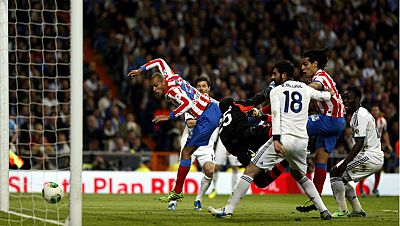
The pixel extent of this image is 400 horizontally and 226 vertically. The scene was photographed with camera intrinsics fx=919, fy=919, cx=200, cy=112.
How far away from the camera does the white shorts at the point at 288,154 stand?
10.4 meters

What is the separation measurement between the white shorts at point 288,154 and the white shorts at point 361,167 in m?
1.75

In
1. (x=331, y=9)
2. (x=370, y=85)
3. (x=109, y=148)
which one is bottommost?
(x=109, y=148)

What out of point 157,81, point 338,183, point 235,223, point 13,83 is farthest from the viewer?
point 13,83

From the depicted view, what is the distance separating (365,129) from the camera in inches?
486

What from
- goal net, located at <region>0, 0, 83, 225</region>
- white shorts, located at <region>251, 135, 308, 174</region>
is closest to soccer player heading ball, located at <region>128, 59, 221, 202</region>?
goal net, located at <region>0, 0, 83, 225</region>

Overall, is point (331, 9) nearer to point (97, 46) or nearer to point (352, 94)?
point (97, 46)

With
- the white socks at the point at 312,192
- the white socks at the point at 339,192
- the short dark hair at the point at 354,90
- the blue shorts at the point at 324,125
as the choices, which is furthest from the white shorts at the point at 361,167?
the white socks at the point at 312,192

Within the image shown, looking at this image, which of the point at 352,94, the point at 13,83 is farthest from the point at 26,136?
the point at 352,94

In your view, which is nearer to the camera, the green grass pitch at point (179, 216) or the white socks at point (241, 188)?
the green grass pitch at point (179, 216)

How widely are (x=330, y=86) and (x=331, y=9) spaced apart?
15961 millimetres

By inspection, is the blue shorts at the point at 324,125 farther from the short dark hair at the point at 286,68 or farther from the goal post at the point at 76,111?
the goal post at the point at 76,111

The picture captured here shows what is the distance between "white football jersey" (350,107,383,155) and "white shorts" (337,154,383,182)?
0.43ft

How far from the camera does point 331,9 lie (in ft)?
88.3

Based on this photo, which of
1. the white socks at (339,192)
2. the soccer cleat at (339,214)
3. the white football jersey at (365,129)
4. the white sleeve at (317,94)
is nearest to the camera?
the white sleeve at (317,94)
